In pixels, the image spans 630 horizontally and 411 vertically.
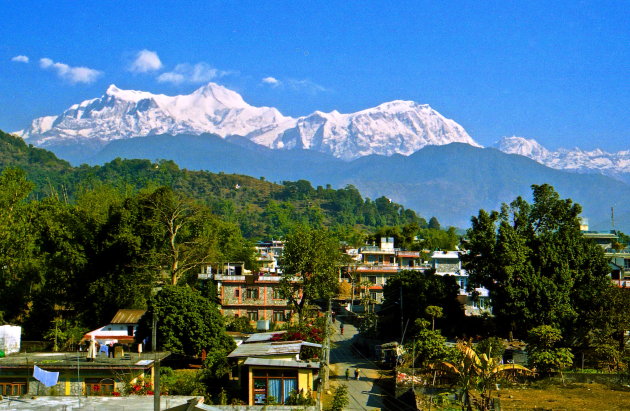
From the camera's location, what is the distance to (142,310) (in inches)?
1596

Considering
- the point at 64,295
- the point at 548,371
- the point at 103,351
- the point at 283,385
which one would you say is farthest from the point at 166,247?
the point at 548,371

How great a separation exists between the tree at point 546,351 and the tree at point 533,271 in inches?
67.5

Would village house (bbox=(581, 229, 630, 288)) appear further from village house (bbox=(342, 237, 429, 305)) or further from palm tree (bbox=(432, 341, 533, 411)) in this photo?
palm tree (bbox=(432, 341, 533, 411))

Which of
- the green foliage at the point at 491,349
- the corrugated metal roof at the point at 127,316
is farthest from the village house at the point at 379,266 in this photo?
the green foliage at the point at 491,349

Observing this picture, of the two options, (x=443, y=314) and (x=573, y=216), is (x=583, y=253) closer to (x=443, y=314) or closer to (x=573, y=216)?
(x=573, y=216)

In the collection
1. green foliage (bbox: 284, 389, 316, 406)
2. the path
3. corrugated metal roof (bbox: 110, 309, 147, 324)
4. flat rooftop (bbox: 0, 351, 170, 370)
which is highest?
corrugated metal roof (bbox: 110, 309, 147, 324)

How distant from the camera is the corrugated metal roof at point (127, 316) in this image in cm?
3931

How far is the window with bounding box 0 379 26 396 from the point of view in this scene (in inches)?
1032

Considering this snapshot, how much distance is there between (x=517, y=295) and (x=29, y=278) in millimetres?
29436

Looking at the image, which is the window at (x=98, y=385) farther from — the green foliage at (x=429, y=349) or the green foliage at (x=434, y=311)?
the green foliage at (x=434, y=311)

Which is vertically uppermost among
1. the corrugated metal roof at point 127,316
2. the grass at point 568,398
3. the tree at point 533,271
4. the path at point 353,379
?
the tree at point 533,271

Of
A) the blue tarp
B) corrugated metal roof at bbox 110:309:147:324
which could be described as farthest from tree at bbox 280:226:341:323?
the blue tarp

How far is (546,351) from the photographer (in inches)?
1326

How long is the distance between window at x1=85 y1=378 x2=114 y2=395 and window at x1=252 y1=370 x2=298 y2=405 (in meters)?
5.12
